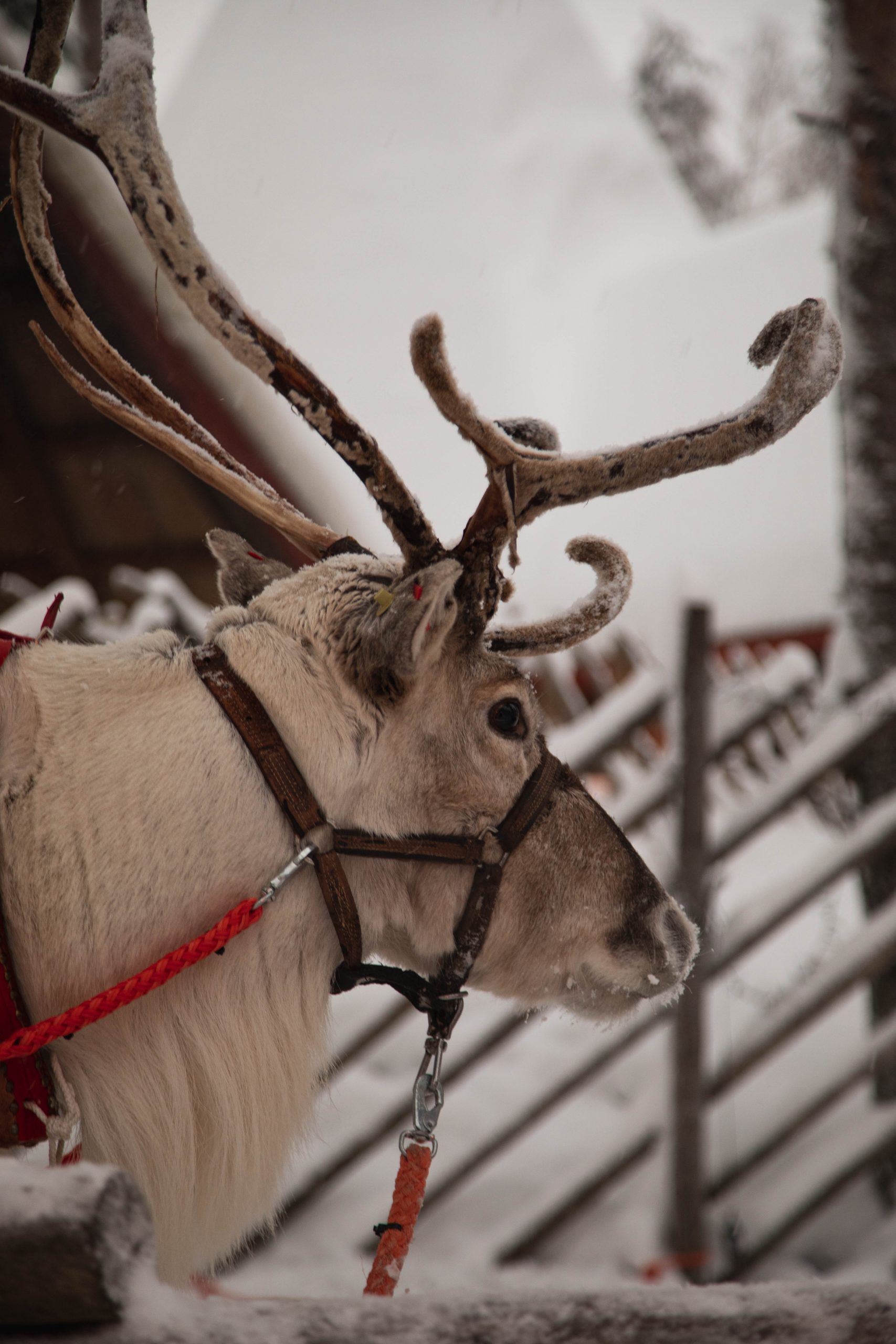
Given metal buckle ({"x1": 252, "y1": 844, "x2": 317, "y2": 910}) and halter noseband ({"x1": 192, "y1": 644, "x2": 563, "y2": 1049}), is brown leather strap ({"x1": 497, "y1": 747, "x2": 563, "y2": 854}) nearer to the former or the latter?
halter noseband ({"x1": 192, "y1": 644, "x2": 563, "y2": 1049})

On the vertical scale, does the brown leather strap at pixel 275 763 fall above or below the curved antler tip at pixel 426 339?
below

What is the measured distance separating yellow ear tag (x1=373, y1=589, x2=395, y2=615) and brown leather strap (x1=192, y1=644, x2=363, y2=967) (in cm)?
22

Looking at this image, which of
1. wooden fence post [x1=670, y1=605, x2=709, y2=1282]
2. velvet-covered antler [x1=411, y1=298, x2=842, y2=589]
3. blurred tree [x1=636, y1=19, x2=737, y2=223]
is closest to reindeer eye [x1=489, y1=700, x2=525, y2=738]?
velvet-covered antler [x1=411, y1=298, x2=842, y2=589]

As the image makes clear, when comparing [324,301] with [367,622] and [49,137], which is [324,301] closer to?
[49,137]

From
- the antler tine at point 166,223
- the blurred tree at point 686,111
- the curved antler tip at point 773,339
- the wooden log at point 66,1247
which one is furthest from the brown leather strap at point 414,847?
the blurred tree at point 686,111

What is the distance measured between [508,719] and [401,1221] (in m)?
0.76

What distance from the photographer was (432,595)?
1307mm

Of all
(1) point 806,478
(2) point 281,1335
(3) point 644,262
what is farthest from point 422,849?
(3) point 644,262

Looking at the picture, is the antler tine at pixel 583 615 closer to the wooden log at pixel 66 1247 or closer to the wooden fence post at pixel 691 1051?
the wooden log at pixel 66 1247

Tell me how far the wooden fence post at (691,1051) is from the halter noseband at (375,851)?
1473 millimetres

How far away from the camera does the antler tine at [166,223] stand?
Answer: 4.47ft

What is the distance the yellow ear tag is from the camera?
1.35 m

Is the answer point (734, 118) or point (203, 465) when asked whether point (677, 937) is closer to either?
point (203, 465)

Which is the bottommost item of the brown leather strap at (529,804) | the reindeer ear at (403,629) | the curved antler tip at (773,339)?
the brown leather strap at (529,804)
